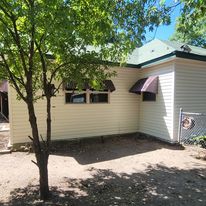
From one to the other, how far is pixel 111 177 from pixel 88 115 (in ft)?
12.7

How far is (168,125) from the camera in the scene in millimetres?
7676

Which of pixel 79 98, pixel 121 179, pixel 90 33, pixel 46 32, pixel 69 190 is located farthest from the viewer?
pixel 79 98

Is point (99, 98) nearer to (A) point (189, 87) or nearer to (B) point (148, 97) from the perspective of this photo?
(B) point (148, 97)

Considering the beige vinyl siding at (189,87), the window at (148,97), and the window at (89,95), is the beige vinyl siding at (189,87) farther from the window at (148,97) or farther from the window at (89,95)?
the window at (89,95)

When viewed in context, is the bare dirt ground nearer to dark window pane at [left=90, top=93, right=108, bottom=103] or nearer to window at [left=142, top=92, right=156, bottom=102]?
dark window pane at [left=90, top=93, right=108, bottom=103]

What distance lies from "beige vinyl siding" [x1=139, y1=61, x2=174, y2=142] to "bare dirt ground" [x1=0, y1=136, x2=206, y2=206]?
0.83m

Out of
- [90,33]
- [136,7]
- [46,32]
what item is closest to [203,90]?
[136,7]

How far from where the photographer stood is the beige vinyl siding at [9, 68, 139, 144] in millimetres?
7164

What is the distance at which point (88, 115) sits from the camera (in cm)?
830

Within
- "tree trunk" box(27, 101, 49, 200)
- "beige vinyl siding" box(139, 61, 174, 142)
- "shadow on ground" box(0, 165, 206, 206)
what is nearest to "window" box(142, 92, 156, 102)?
"beige vinyl siding" box(139, 61, 174, 142)

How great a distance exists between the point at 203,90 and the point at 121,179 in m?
5.49

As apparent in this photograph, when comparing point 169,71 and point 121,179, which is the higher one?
point 169,71

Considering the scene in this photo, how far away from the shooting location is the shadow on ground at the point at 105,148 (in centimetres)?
642

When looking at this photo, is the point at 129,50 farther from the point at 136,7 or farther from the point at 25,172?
the point at 25,172
